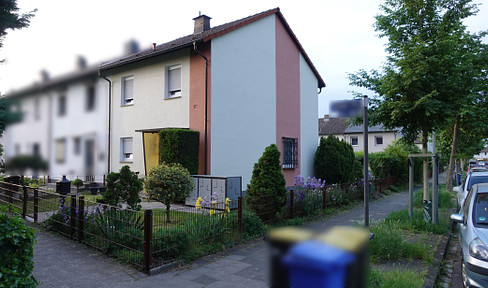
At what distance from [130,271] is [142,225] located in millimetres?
863

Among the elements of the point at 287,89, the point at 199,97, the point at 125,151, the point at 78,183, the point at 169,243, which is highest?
the point at 287,89

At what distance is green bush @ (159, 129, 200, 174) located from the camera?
470 inches

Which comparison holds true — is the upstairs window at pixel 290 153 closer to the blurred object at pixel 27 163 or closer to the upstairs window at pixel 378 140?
the blurred object at pixel 27 163

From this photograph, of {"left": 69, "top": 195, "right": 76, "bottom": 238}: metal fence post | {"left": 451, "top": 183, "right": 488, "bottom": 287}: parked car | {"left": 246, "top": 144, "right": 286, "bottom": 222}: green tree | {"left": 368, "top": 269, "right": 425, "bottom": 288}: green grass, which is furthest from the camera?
{"left": 246, "top": 144, "right": 286, "bottom": 222}: green tree

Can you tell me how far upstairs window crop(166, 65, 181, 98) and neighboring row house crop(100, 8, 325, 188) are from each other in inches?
1.7

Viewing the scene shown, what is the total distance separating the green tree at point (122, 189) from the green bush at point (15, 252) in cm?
357

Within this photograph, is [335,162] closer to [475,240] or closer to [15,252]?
[475,240]

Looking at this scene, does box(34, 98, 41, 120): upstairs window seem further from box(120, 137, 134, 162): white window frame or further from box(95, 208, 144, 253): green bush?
box(120, 137, 134, 162): white window frame

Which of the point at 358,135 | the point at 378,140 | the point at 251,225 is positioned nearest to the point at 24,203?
the point at 251,225

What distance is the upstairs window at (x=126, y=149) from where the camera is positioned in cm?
1561

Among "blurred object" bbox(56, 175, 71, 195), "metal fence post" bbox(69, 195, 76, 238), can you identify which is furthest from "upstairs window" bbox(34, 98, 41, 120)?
"blurred object" bbox(56, 175, 71, 195)

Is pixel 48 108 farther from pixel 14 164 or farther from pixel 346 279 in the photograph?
pixel 346 279

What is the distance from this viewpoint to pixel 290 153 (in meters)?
17.5

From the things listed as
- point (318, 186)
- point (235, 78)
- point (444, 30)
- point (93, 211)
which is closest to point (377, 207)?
point (318, 186)
